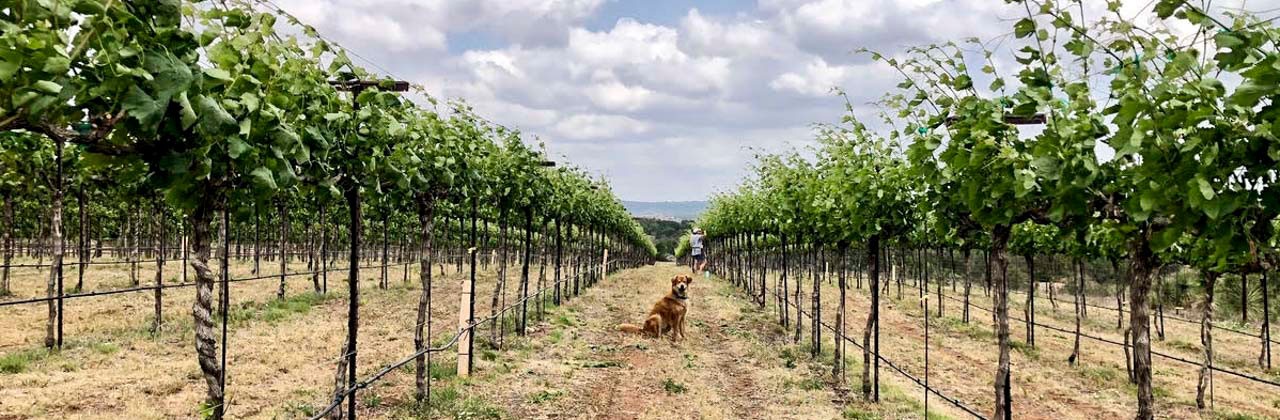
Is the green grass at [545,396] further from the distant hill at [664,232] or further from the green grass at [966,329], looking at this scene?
the distant hill at [664,232]

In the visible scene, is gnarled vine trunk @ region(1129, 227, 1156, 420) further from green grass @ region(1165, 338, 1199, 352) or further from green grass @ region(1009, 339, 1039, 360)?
green grass @ region(1165, 338, 1199, 352)

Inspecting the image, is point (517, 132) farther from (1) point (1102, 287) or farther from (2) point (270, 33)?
(1) point (1102, 287)

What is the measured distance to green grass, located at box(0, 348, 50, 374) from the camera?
31.5ft

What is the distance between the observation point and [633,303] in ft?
78.4

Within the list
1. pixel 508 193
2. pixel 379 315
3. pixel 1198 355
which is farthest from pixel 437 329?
pixel 1198 355

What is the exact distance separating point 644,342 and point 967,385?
616cm

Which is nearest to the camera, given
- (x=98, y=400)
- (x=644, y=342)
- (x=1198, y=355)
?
(x=98, y=400)

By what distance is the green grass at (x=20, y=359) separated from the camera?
9.60m

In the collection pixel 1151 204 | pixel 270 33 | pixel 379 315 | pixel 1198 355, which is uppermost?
pixel 270 33

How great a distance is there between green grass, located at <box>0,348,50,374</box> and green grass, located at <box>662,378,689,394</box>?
889 centimetres

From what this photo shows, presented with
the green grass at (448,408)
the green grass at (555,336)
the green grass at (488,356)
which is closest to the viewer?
the green grass at (448,408)

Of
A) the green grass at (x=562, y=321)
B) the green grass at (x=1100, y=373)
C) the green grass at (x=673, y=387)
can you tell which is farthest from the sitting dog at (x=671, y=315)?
the green grass at (x=1100, y=373)

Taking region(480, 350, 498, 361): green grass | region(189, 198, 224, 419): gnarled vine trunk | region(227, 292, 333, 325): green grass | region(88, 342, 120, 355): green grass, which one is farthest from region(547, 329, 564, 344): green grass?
region(189, 198, 224, 419): gnarled vine trunk

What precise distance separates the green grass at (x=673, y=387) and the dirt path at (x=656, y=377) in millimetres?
17
